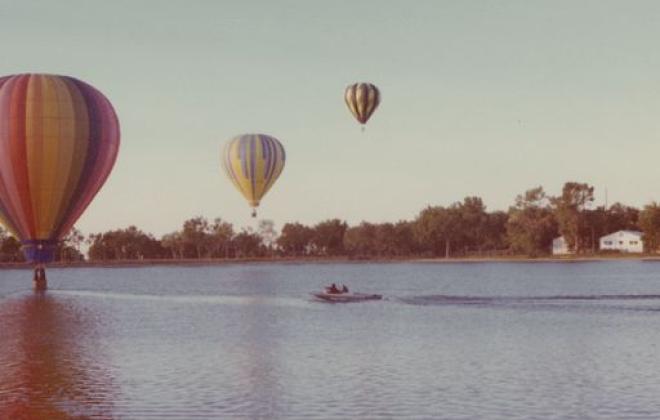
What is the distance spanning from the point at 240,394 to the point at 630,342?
27896 millimetres

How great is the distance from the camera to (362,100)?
417 ft

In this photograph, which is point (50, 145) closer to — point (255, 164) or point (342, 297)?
point (342, 297)

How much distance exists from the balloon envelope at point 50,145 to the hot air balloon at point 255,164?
45.1 meters

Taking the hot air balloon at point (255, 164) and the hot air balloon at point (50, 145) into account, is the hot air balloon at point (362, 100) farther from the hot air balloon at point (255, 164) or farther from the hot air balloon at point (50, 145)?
the hot air balloon at point (50, 145)

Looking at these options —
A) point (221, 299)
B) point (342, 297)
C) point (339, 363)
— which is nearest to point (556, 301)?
point (342, 297)

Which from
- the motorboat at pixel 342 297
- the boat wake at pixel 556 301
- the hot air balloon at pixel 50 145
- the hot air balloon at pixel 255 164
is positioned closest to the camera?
the hot air balloon at pixel 50 145

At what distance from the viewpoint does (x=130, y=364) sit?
48.1 m

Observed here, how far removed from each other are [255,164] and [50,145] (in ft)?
A: 167

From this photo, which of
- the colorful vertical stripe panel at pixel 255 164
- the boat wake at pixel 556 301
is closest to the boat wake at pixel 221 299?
the boat wake at pixel 556 301

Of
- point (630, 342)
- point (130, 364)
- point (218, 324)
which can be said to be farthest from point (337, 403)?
point (218, 324)

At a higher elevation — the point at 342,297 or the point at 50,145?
the point at 50,145

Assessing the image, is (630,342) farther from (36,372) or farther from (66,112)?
(66,112)

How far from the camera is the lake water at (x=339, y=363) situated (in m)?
34.2

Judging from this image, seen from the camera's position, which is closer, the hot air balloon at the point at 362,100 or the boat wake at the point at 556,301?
the boat wake at the point at 556,301
